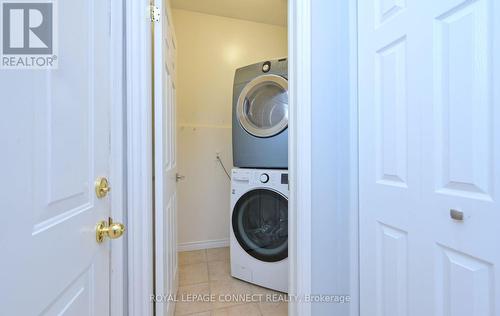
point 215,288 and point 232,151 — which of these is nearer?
point 215,288

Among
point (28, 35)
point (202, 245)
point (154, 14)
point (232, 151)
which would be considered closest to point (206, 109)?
point (232, 151)

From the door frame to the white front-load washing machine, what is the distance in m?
0.52

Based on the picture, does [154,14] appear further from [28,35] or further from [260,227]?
[260,227]

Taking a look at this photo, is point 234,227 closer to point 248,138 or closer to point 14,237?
point 248,138

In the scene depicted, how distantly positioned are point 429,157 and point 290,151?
0.59 metres

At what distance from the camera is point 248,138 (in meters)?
1.94

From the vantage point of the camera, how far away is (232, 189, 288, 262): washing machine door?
1.74 meters

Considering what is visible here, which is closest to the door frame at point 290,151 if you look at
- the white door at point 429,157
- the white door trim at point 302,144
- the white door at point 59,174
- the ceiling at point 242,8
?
the white door trim at point 302,144

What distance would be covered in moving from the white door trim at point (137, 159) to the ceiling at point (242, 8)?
1513mm

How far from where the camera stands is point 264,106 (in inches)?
76.5

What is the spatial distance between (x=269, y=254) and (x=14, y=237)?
161cm

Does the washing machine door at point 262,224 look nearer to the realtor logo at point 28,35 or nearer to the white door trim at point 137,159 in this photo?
the white door trim at point 137,159

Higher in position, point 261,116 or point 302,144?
point 261,116

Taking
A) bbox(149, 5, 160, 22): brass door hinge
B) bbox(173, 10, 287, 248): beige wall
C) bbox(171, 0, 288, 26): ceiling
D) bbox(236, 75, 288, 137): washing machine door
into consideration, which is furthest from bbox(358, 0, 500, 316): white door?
bbox(173, 10, 287, 248): beige wall
